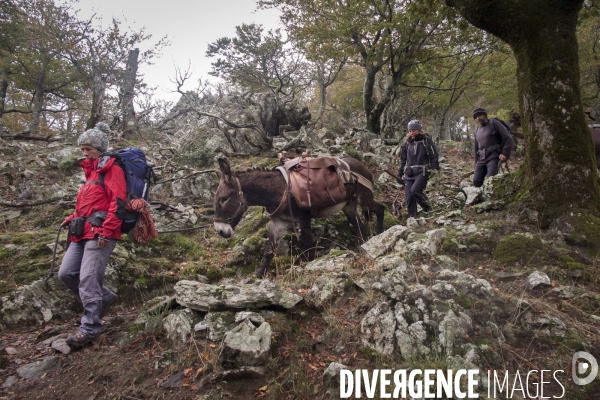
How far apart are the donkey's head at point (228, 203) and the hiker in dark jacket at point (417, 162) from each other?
3596mm

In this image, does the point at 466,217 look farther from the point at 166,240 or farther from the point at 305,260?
the point at 166,240

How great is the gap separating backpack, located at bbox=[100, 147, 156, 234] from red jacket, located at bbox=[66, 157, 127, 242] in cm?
11

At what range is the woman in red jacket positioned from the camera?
11.5 ft

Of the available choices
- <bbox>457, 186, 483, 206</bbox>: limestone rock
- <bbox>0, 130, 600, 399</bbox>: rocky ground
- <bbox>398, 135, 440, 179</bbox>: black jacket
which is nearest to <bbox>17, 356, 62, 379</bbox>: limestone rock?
<bbox>0, 130, 600, 399</bbox>: rocky ground

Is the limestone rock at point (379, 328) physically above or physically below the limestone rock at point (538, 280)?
below

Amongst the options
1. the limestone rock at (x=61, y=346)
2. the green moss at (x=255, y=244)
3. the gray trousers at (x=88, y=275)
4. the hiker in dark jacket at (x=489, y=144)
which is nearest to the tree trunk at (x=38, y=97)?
the green moss at (x=255, y=244)

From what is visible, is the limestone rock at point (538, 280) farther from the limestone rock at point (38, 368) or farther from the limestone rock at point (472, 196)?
the limestone rock at point (38, 368)

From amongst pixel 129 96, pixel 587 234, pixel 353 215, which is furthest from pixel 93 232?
pixel 129 96

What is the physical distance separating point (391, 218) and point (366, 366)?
16.8 feet

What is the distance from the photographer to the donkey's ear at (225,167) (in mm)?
5246

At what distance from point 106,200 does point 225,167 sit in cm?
197

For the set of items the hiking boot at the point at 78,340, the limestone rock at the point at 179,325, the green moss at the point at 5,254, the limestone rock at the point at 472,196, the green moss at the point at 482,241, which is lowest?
the hiking boot at the point at 78,340

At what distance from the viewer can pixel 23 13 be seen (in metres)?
17.4

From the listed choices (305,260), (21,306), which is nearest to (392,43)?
(305,260)
